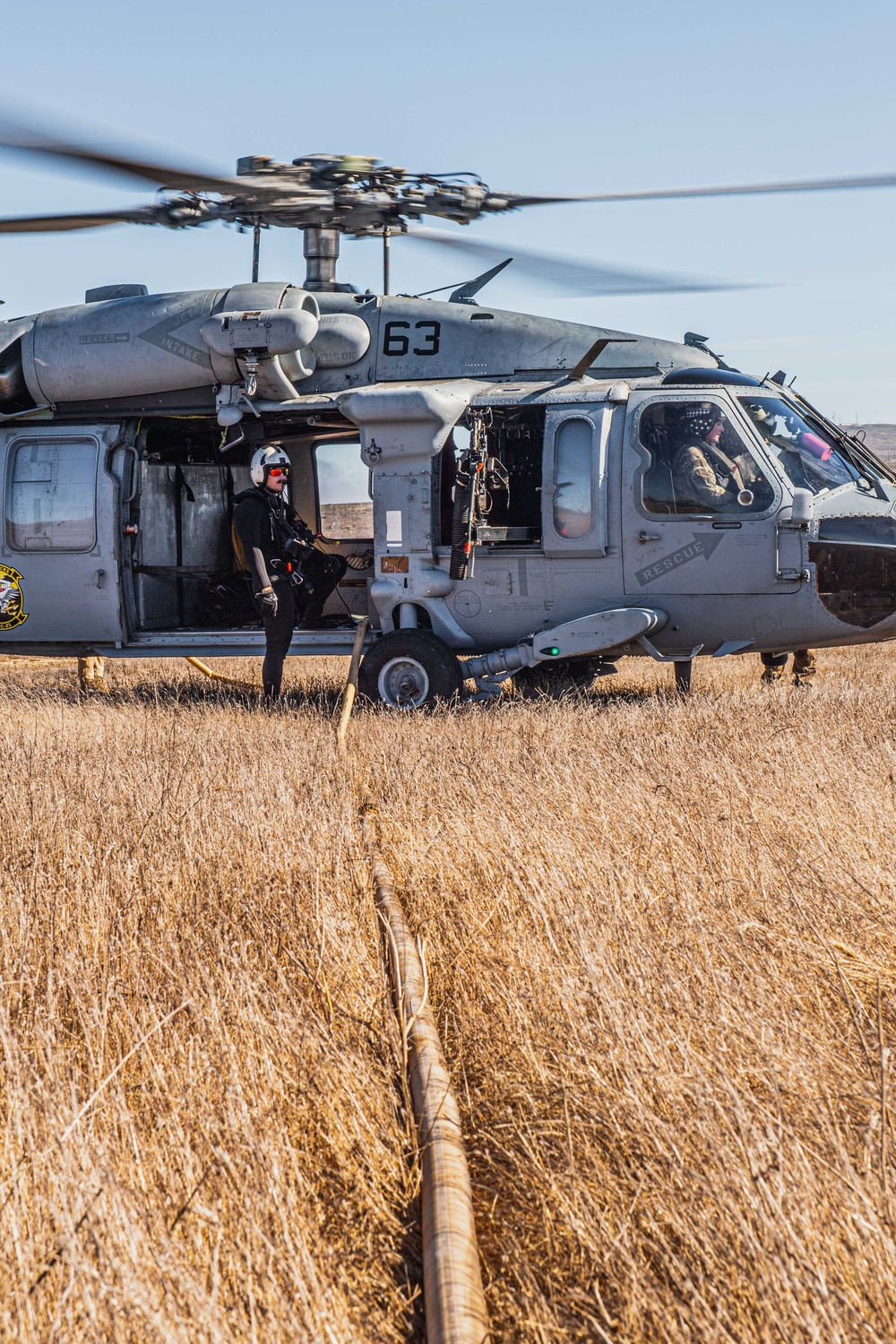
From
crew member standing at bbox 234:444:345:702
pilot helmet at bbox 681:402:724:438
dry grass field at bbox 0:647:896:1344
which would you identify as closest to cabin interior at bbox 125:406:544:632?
crew member standing at bbox 234:444:345:702

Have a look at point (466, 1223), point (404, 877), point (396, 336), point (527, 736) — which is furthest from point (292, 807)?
point (396, 336)

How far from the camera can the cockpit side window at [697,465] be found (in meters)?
8.70

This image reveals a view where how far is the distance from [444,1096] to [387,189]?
714 centimetres

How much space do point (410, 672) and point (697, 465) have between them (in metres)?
2.56

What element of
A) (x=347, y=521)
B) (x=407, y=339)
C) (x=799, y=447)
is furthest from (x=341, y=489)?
(x=799, y=447)

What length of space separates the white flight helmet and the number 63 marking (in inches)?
47.2

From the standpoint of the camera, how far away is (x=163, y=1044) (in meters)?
3.20

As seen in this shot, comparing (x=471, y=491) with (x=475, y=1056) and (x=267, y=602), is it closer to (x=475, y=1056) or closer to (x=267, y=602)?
(x=267, y=602)

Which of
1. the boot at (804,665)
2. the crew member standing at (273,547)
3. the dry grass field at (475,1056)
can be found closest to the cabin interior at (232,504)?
the crew member standing at (273,547)

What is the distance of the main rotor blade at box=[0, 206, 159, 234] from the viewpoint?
7.21 meters

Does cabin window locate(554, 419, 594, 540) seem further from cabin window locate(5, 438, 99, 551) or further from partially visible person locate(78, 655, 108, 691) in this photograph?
partially visible person locate(78, 655, 108, 691)

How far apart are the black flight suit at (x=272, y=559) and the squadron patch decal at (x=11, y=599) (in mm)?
2152

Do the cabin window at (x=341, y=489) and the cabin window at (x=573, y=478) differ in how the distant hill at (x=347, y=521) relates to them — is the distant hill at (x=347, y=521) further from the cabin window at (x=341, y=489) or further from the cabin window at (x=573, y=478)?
the cabin window at (x=573, y=478)

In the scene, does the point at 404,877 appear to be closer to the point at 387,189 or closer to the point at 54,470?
the point at 387,189
